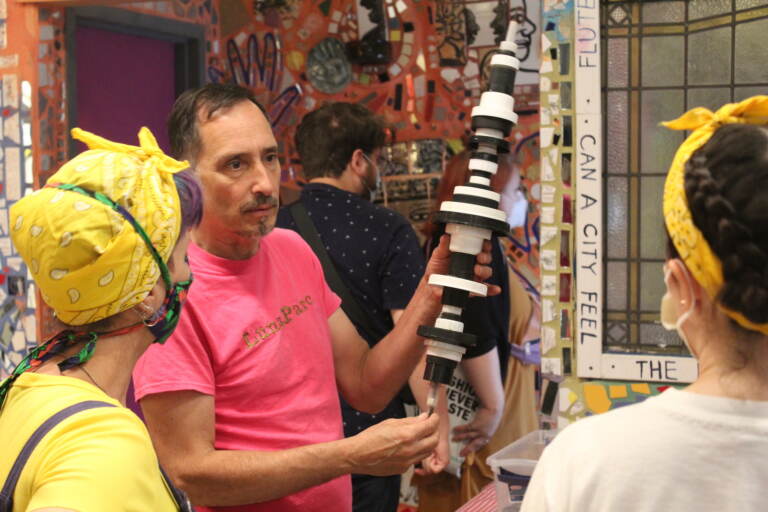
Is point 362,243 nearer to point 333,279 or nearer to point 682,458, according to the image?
point 333,279

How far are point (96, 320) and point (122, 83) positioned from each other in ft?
10.9

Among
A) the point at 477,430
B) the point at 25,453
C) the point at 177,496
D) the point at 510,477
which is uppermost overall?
the point at 25,453

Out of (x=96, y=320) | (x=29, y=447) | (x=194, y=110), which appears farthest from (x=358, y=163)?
(x=29, y=447)

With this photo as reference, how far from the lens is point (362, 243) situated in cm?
312

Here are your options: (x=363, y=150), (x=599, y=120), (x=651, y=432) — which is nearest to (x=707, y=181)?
(x=651, y=432)

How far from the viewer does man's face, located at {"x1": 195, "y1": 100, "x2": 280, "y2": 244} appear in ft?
7.39

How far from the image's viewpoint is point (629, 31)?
2701mm

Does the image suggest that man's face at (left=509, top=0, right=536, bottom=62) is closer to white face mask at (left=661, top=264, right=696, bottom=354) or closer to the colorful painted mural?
the colorful painted mural

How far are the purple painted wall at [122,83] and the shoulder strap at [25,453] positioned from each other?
129 inches

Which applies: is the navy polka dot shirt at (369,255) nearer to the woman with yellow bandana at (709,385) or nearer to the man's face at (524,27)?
the woman with yellow bandana at (709,385)

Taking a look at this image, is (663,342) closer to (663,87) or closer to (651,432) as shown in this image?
(663,87)

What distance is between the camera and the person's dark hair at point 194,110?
233 cm

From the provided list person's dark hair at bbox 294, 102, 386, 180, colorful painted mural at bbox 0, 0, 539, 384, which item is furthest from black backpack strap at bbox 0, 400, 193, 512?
colorful painted mural at bbox 0, 0, 539, 384

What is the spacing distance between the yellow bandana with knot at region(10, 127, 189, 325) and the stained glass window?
1463 mm
